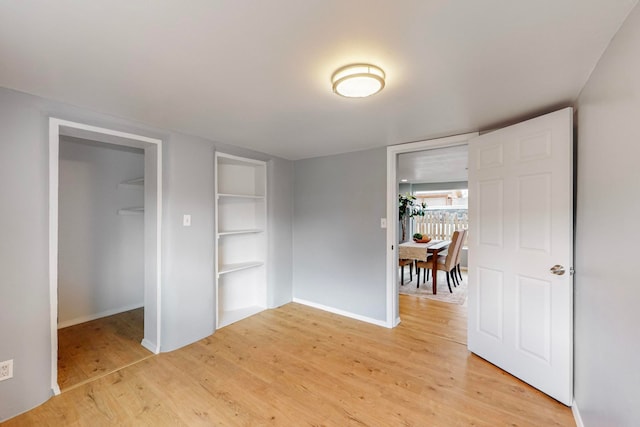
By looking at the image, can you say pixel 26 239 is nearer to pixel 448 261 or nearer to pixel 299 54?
pixel 299 54

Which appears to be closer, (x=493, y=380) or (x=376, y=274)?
(x=493, y=380)

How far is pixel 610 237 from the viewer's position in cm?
126

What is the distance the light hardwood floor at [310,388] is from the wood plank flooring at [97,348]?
15cm

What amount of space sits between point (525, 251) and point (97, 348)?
378cm

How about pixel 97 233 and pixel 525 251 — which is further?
pixel 97 233

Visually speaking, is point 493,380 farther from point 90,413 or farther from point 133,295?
point 133,295

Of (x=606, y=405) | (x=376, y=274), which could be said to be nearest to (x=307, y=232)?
(x=376, y=274)

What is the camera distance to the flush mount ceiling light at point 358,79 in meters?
1.39

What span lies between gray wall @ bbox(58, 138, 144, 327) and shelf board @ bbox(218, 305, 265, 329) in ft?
4.05

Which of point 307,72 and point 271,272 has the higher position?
point 307,72

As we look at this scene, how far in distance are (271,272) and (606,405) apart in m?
3.06

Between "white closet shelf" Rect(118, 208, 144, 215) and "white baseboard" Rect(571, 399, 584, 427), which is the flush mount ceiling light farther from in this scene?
"white closet shelf" Rect(118, 208, 144, 215)

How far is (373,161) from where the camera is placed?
316cm

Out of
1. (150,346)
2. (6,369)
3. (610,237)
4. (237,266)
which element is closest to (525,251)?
(610,237)
